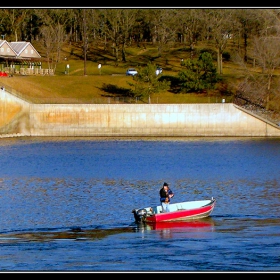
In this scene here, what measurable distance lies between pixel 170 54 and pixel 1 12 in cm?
3422

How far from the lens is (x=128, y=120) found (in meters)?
87.1

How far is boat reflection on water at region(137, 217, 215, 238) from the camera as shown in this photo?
116 feet

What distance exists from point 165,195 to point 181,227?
1.79 m

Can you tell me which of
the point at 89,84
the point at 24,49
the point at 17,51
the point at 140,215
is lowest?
the point at 140,215

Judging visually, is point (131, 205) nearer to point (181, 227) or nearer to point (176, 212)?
point (176, 212)

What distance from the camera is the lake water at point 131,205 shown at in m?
29.1

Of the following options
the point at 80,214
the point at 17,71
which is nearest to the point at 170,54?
the point at 17,71

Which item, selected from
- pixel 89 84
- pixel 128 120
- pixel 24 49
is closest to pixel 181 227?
pixel 128 120

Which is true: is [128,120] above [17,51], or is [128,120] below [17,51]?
below

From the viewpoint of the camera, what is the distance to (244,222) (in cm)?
3759

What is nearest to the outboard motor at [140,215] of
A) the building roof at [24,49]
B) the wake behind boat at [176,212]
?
the wake behind boat at [176,212]

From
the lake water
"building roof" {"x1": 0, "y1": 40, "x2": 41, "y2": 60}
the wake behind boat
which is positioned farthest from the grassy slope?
the wake behind boat

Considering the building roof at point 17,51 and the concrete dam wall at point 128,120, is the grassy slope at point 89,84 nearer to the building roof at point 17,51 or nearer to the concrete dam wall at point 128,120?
the concrete dam wall at point 128,120

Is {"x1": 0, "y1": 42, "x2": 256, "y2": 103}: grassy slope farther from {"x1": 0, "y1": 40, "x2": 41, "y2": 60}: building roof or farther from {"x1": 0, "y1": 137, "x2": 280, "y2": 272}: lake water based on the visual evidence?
{"x1": 0, "y1": 137, "x2": 280, "y2": 272}: lake water
